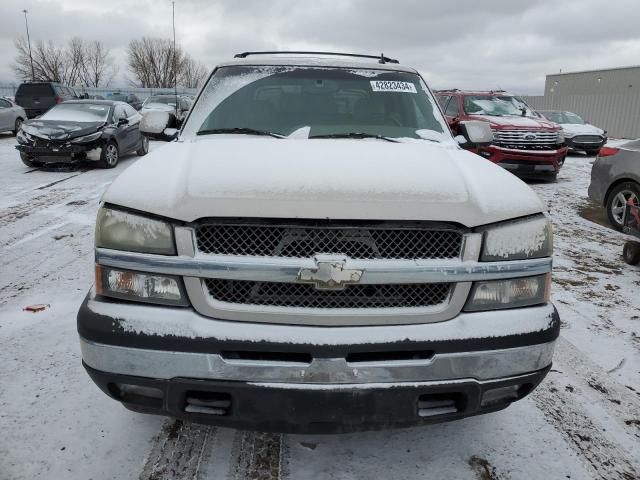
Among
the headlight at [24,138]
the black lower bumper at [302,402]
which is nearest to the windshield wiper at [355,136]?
the black lower bumper at [302,402]

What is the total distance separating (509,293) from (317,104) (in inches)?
76.1

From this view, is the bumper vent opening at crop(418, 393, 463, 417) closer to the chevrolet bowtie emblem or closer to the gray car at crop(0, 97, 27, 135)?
the chevrolet bowtie emblem

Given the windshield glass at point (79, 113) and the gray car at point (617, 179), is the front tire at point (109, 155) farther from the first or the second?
the gray car at point (617, 179)

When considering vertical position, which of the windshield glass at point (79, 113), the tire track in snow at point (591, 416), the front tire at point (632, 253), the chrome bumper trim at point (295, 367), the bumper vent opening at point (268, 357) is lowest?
the tire track in snow at point (591, 416)

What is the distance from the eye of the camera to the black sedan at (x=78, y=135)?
414 inches

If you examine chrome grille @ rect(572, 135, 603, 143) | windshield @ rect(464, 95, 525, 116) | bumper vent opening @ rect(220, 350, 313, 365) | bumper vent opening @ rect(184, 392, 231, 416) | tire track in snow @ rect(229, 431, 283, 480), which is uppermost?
windshield @ rect(464, 95, 525, 116)

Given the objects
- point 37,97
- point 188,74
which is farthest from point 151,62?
point 37,97

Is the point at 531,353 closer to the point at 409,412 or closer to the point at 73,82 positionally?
the point at 409,412

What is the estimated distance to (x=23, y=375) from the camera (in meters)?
2.93

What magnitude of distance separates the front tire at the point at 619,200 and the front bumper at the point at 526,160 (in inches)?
138

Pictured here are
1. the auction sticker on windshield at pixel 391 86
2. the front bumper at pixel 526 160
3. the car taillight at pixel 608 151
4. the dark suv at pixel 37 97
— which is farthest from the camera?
the dark suv at pixel 37 97

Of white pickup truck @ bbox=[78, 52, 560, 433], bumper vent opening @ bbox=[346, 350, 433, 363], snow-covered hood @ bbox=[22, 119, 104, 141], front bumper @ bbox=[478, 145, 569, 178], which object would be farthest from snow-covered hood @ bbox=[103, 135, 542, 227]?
snow-covered hood @ bbox=[22, 119, 104, 141]

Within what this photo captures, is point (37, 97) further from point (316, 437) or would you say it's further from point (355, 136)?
point (316, 437)

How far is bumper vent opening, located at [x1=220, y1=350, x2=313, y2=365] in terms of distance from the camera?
188cm
